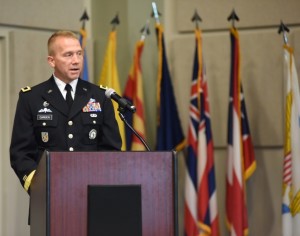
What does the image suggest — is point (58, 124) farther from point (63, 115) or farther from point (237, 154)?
point (237, 154)

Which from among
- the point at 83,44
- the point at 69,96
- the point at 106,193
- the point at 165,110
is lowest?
the point at 106,193

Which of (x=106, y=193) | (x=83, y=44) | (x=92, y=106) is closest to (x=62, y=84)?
(x=92, y=106)

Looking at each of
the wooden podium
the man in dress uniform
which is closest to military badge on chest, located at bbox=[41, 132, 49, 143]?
the man in dress uniform

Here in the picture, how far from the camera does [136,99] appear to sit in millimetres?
5473

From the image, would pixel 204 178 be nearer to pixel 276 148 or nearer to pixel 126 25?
pixel 276 148

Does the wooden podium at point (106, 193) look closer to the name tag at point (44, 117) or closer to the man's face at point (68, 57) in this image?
the name tag at point (44, 117)

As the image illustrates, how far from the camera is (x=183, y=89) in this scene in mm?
5582

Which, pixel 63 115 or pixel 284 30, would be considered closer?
pixel 63 115

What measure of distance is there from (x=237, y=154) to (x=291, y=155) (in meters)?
0.40

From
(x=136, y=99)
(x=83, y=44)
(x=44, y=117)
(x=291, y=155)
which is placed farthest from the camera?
(x=136, y=99)

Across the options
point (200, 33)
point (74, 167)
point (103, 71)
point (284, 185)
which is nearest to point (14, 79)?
point (103, 71)

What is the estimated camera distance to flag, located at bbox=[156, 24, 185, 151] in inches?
212

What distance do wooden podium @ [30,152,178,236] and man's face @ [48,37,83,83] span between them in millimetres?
719

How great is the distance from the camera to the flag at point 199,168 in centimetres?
516
